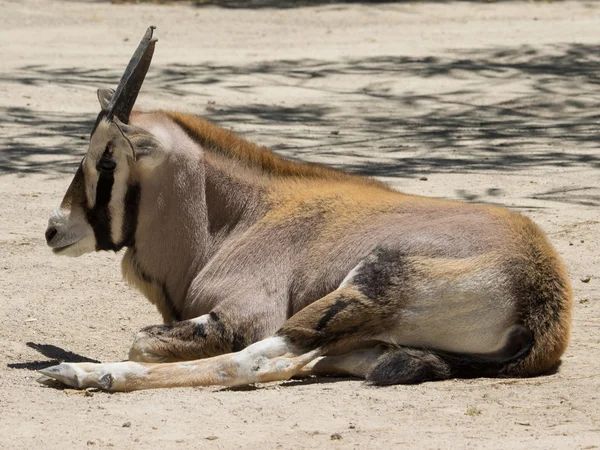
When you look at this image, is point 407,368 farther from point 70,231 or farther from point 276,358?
point 70,231

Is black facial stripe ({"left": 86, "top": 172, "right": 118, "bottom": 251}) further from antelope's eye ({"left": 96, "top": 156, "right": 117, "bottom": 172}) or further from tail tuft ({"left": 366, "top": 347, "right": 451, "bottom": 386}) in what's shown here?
tail tuft ({"left": 366, "top": 347, "right": 451, "bottom": 386})

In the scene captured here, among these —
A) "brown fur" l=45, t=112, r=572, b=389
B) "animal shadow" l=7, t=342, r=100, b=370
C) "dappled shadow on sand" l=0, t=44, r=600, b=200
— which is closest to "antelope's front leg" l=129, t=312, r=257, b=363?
"brown fur" l=45, t=112, r=572, b=389

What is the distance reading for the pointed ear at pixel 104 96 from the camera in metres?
6.41

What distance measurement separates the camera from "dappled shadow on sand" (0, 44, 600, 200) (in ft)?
37.4

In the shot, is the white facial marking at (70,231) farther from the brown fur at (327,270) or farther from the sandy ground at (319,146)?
the sandy ground at (319,146)

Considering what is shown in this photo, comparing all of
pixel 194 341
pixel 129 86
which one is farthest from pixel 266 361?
pixel 129 86

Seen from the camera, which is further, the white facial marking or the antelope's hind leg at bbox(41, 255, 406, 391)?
the white facial marking

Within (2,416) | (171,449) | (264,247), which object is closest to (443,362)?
(264,247)

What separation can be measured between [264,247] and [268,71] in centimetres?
957

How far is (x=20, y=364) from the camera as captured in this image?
618 cm

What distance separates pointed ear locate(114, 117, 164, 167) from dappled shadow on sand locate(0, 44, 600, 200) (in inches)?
173

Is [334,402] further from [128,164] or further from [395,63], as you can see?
[395,63]

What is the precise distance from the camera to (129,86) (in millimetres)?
6188

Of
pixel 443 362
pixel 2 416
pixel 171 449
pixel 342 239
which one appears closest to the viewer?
pixel 171 449
